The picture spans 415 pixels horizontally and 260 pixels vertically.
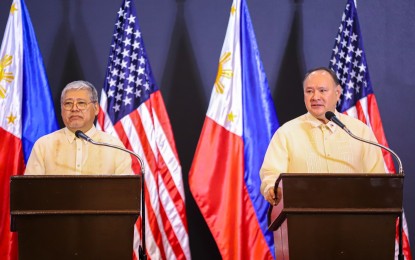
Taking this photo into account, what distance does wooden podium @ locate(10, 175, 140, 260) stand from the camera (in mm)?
3139

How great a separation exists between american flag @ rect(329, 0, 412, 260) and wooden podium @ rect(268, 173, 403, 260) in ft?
6.44

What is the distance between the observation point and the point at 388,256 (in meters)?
3.05

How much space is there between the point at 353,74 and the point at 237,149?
112 centimetres

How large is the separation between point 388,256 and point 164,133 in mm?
2307

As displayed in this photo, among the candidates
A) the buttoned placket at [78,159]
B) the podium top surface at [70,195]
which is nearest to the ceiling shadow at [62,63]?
the buttoned placket at [78,159]

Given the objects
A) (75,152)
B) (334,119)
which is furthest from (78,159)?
(334,119)

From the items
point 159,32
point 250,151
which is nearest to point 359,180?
point 250,151

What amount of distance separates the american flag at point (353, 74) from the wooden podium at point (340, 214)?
1.96 meters

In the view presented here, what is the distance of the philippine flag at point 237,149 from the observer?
15.6 ft

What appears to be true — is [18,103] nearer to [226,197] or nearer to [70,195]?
[226,197]

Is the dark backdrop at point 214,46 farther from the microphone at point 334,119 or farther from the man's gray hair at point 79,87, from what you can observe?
the microphone at point 334,119

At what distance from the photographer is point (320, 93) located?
3.99 meters

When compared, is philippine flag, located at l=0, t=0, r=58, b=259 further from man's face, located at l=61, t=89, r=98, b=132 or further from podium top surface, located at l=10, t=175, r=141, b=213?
podium top surface, located at l=10, t=175, r=141, b=213

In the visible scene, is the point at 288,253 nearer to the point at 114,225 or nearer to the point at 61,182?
the point at 114,225
